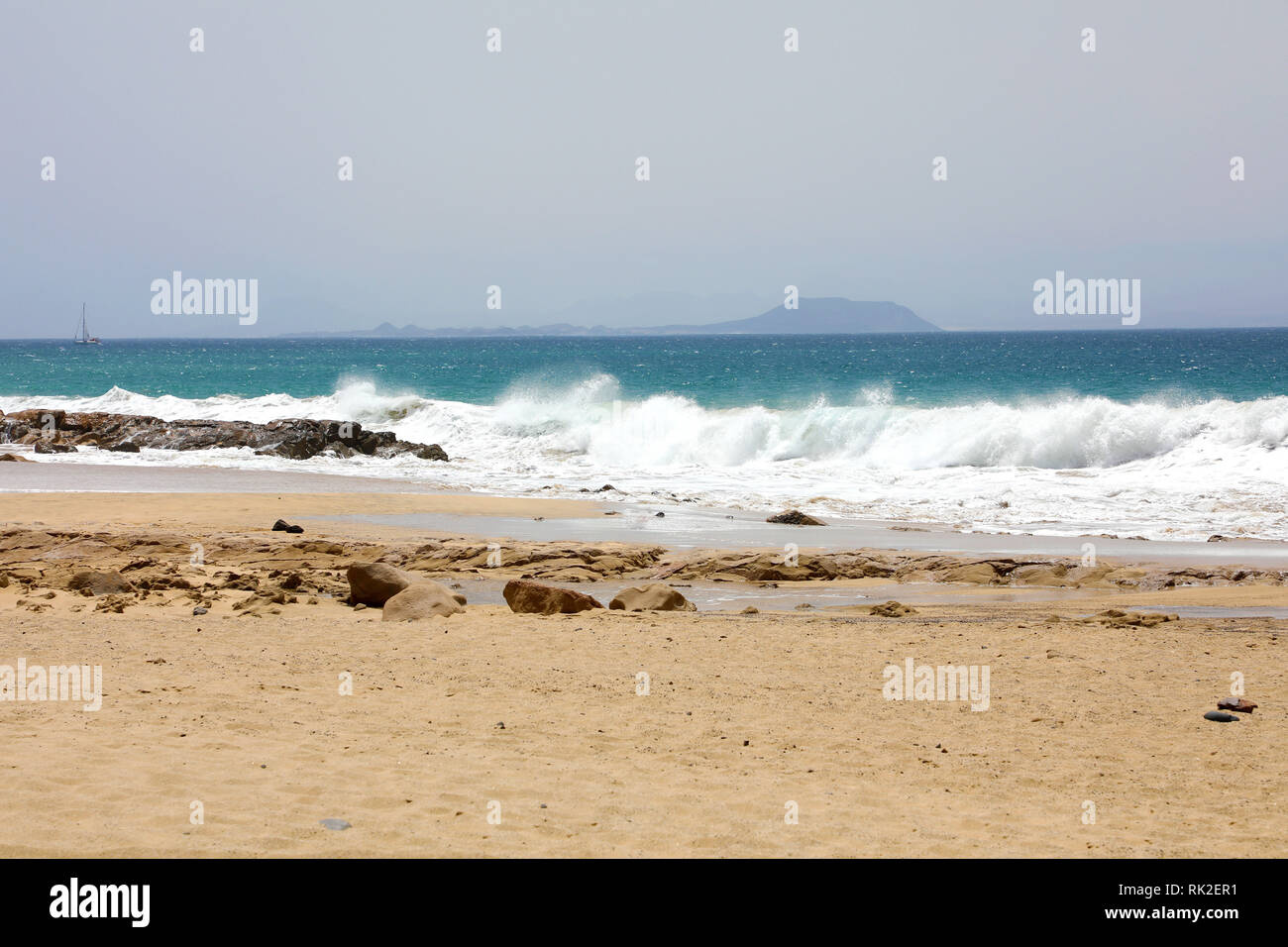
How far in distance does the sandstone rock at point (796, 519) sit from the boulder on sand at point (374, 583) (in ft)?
24.7

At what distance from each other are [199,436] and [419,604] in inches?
941

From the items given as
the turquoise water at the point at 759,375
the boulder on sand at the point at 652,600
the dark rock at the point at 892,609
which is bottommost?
the dark rock at the point at 892,609

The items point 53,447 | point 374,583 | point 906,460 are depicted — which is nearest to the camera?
point 374,583

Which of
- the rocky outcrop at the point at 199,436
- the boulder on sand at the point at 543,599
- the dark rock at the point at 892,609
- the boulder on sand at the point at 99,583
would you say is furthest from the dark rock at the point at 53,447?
the dark rock at the point at 892,609

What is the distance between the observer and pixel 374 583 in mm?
11258

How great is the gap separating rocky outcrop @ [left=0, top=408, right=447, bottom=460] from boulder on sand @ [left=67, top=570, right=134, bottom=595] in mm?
18354

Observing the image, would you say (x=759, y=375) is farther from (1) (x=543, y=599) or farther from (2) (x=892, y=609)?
(1) (x=543, y=599)

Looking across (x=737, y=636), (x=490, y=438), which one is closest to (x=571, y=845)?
(x=737, y=636)

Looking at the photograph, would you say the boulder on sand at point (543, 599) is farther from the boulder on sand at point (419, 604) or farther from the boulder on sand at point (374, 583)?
the boulder on sand at point (374, 583)

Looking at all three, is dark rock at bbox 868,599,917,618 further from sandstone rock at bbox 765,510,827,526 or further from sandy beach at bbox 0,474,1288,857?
sandstone rock at bbox 765,510,827,526

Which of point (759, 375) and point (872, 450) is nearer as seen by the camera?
point (872, 450)

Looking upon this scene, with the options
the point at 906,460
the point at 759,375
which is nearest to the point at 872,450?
the point at 906,460

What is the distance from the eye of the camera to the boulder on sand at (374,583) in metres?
11.2

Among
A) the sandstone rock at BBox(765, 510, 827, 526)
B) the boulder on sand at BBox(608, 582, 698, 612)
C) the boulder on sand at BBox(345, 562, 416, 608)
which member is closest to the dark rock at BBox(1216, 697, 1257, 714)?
the boulder on sand at BBox(608, 582, 698, 612)
